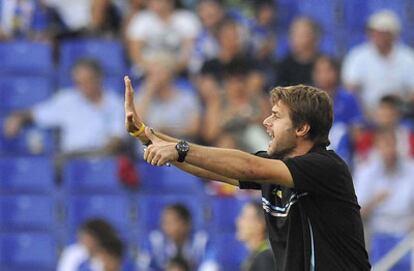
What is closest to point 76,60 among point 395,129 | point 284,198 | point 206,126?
point 206,126

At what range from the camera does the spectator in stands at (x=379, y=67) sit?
39.4 ft

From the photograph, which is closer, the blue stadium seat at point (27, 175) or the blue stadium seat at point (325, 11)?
the blue stadium seat at point (27, 175)

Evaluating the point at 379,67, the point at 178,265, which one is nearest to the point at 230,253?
the point at 178,265

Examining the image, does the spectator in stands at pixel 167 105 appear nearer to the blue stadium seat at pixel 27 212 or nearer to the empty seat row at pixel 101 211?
the empty seat row at pixel 101 211

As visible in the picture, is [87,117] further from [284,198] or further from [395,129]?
[284,198]

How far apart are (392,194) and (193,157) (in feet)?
18.7

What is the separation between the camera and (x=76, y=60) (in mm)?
12305

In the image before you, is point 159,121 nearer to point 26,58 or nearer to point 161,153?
point 26,58

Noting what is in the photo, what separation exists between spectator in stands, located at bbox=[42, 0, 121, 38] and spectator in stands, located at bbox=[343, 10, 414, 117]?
94.9 inches

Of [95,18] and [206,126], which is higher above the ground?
[95,18]

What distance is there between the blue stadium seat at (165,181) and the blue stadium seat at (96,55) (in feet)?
4.49

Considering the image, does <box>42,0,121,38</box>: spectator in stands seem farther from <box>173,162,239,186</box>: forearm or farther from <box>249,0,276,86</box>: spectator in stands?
<box>173,162,239,186</box>: forearm

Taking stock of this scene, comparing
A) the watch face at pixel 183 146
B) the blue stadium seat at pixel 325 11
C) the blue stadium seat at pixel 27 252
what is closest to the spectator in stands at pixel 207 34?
the blue stadium seat at pixel 325 11

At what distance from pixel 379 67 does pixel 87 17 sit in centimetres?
303
